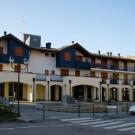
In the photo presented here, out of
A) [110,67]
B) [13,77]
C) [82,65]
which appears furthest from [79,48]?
[13,77]

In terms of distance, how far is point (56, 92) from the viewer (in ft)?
195

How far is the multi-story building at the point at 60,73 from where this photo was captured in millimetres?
54438

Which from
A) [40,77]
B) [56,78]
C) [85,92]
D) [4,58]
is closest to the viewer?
[4,58]

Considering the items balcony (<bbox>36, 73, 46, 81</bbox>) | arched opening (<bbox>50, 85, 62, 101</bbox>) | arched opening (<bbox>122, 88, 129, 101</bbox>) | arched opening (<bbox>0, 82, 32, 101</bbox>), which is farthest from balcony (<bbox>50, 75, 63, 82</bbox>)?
arched opening (<bbox>122, 88, 129, 101</bbox>)

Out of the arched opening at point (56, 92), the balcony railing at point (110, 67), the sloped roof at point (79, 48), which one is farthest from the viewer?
the balcony railing at point (110, 67)

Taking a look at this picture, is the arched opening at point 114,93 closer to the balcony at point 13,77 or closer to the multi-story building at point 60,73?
the multi-story building at point 60,73

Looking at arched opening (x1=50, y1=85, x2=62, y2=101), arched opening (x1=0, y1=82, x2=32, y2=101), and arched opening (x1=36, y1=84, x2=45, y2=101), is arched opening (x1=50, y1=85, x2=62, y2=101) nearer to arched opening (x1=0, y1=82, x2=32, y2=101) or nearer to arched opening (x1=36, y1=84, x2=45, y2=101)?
arched opening (x1=36, y1=84, x2=45, y2=101)

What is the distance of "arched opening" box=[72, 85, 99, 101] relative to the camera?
61900 mm

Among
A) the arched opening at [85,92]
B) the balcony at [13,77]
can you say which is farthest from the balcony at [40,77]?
the arched opening at [85,92]

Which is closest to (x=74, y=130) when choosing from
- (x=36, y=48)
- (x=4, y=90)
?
(x=4, y=90)

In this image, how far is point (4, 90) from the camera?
176ft

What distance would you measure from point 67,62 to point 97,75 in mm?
8081

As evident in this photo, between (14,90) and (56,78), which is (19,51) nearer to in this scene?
(14,90)

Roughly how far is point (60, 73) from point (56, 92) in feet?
10.4
